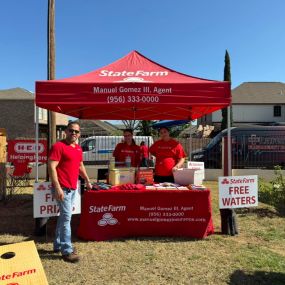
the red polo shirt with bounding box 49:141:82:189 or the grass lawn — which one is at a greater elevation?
the red polo shirt with bounding box 49:141:82:189

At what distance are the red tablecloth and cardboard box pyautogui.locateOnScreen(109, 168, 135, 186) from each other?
428mm

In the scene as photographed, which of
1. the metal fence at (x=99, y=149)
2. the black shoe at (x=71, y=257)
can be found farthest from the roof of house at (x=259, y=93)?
the black shoe at (x=71, y=257)

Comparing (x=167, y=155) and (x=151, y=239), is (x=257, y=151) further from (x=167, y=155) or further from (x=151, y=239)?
(x=151, y=239)

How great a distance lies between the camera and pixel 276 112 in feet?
158

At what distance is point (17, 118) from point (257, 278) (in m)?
39.6

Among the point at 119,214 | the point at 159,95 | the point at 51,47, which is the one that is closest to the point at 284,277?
the point at 119,214

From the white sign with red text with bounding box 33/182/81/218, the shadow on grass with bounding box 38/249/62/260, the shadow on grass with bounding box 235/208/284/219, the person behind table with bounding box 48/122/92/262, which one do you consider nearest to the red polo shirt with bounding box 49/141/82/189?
the person behind table with bounding box 48/122/92/262

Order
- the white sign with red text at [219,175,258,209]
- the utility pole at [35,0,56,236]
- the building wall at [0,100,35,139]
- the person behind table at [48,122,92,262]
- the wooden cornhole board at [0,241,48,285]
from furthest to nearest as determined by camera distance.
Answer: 1. the building wall at [0,100,35,139]
2. the utility pole at [35,0,56,236]
3. the white sign with red text at [219,175,258,209]
4. the person behind table at [48,122,92,262]
5. the wooden cornhole board at [0,241,48,285]

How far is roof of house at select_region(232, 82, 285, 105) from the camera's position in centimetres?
4816

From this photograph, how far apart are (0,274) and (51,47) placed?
716 cm

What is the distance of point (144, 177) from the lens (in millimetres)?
6371

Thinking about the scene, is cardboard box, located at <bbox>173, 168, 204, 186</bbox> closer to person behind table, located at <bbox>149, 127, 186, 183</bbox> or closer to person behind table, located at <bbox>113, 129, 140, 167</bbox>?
person behind table, located at <bbox>149, 127, 186, 183</bbox>

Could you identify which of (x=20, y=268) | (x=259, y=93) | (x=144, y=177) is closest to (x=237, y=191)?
(x=144, y=177)

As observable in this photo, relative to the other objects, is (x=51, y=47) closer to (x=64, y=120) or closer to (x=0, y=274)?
(x=0, y=274)
